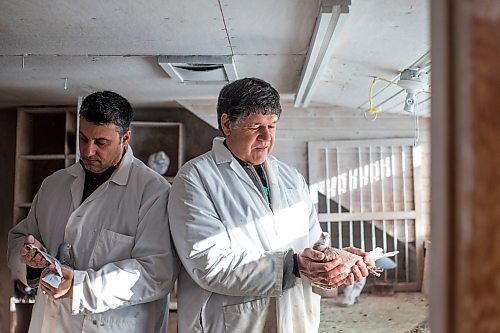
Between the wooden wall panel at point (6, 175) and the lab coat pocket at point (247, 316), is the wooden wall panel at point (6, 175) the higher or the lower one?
the higher one

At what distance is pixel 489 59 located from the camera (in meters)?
0.39

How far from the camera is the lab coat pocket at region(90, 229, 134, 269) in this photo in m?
1.50

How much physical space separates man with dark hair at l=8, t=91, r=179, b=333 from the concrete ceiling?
461mm

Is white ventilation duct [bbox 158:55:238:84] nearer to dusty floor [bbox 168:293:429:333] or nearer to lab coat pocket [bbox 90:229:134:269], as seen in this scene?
lab coat pocket [bbox 90:229:134:269]

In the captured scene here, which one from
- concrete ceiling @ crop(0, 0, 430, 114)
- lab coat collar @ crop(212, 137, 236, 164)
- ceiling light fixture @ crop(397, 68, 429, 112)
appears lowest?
lab coat collar @ crop(212, 137, 236, 164)

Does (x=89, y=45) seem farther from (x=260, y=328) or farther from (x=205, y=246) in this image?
(x=260, y=328)

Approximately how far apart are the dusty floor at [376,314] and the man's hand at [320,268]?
1.37 m

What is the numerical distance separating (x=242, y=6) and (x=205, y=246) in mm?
843

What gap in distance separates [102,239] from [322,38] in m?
1.07

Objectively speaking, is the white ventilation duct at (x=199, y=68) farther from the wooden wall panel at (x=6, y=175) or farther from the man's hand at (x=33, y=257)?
the wooden wall panel at (x=6, y=175)

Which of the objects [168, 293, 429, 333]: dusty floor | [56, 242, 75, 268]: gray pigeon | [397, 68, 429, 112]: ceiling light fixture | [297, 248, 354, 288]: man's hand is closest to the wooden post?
[297, 248, 354, 288]: man's hand

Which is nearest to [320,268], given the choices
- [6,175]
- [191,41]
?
[191,41]

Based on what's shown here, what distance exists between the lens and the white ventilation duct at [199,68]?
99.3 inches

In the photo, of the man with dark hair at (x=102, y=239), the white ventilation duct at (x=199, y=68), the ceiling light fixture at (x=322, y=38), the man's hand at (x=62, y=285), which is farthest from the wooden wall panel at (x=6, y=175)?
the man's hand at (x=62, y=285)
